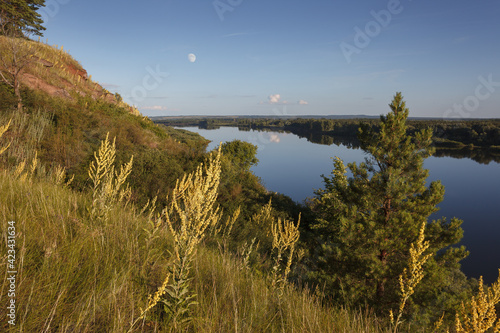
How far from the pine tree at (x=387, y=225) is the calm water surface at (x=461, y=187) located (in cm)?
143

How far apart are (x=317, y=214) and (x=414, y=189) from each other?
10.2 metres

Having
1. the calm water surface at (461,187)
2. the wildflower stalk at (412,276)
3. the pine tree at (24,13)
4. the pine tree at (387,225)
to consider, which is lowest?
the calm water surface at (461,187)

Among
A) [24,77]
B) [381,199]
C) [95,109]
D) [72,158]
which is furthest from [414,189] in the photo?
[24,77]

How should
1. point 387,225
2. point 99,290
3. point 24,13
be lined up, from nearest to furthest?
point 99,290
point 387,225
point 24,13

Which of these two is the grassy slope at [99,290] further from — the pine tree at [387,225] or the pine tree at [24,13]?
the pine tree at [24,13]

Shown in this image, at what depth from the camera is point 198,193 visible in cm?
216

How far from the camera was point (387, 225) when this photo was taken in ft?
33.7

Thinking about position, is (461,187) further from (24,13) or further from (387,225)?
(24,13)

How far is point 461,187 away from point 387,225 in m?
66.5

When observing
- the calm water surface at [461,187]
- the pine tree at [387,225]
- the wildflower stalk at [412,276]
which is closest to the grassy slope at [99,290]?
the wildflower stalk at [412,276]

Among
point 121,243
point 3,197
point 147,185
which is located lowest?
point 147,185

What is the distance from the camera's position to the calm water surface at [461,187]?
31.6 meters

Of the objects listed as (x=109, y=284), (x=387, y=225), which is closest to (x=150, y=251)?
(x=109, y=284)

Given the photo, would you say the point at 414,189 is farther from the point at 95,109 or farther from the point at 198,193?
the point at 95,109
